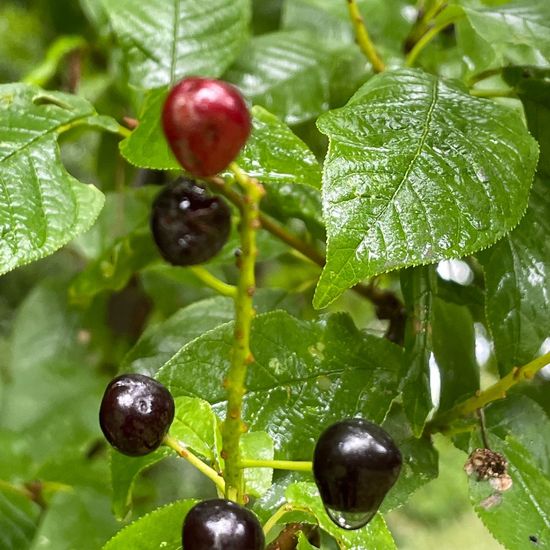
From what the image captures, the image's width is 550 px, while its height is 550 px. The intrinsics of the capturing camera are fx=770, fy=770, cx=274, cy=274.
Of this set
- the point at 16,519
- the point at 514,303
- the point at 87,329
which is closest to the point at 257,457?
the point at 514,303

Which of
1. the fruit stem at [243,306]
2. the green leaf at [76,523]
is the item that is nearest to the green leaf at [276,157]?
the fruit stem at [243,306]

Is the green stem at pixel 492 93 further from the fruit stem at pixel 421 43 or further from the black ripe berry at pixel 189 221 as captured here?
the black ripe berry at pixel 189 221

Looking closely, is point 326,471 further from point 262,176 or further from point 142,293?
point 142,293

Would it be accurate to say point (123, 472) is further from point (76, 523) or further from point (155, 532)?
point (76, 523)

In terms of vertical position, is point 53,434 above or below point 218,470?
below

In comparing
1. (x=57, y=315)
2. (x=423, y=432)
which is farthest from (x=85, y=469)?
(x=423, y=432)

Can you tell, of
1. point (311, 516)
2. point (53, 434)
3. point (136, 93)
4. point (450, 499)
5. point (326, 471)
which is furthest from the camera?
point (450, 499)
